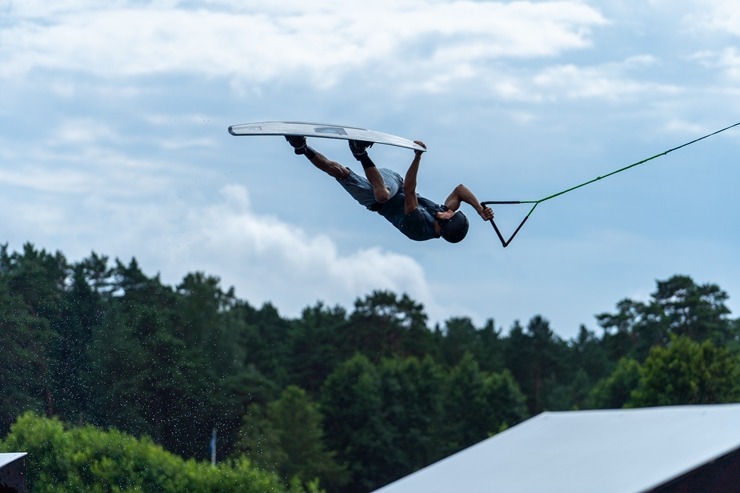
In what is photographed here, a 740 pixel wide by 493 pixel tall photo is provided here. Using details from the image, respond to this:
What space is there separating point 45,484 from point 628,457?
25.7 metres

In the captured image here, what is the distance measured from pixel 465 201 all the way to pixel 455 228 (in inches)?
17.8

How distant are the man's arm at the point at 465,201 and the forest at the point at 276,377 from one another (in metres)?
21.2

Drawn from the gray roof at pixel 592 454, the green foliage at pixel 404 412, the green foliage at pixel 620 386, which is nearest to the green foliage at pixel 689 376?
the green foliage at pixel 620 386

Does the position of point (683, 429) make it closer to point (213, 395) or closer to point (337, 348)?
point (213, 395)

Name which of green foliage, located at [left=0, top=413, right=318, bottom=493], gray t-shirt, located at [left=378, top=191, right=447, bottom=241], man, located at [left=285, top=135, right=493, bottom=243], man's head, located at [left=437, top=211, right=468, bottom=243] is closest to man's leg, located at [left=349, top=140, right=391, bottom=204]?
man, located at [left=285, top=135, right=493, bottom=243]

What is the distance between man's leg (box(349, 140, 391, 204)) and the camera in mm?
12375

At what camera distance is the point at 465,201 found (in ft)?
43.0

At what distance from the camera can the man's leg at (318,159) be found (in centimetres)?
1235

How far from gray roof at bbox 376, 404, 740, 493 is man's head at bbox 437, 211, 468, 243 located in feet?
8.97

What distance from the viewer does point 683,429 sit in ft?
46.3

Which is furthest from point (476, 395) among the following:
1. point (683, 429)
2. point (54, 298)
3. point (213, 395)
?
point (683, 429)

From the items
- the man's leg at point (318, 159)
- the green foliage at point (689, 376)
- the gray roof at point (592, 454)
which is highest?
the green foliage at point (689, 376)

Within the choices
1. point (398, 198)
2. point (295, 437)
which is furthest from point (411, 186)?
point (295, 437)

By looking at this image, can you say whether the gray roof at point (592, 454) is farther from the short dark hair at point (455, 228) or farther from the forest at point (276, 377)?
the forest at point (276, 377)
